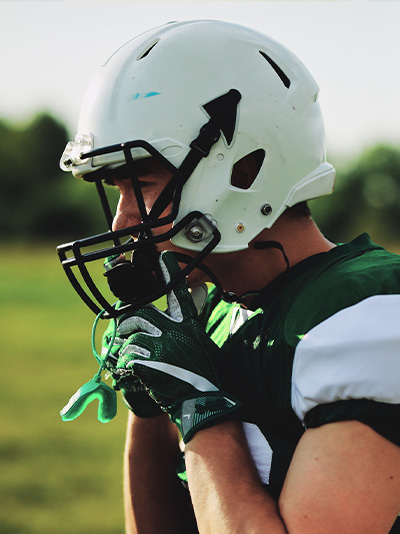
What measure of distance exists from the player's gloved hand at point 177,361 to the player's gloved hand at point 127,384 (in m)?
0.03

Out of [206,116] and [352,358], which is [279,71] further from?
[352,358]

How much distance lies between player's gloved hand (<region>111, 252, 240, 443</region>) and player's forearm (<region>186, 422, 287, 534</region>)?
45mm

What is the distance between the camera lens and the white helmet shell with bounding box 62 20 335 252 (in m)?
2.07

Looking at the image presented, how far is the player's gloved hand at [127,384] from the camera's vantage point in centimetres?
205

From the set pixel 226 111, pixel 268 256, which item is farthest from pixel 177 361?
pixel 226 111

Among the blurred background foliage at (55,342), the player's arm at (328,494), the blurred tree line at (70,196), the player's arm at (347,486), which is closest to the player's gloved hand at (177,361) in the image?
the player's arm at (328,494)

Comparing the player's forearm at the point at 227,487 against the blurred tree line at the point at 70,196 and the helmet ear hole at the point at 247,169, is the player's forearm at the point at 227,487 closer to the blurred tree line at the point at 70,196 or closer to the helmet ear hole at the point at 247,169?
the helmet ear hole at the point at 247,169

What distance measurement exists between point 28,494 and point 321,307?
3.89 m

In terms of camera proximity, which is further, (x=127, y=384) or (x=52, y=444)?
(x=52, y=444)

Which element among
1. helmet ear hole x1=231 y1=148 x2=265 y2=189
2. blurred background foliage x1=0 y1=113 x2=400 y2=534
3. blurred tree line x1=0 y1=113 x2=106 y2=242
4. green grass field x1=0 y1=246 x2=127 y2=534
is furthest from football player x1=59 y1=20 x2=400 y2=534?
blurred tree line x1=0 y1=113 x2=106 y2=242

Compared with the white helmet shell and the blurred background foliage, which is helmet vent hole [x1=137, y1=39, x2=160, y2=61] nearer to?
the white helmet shell

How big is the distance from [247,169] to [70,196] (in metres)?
25.5

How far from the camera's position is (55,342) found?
10047mm

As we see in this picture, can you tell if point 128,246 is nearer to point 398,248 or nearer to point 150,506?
point 150,506
